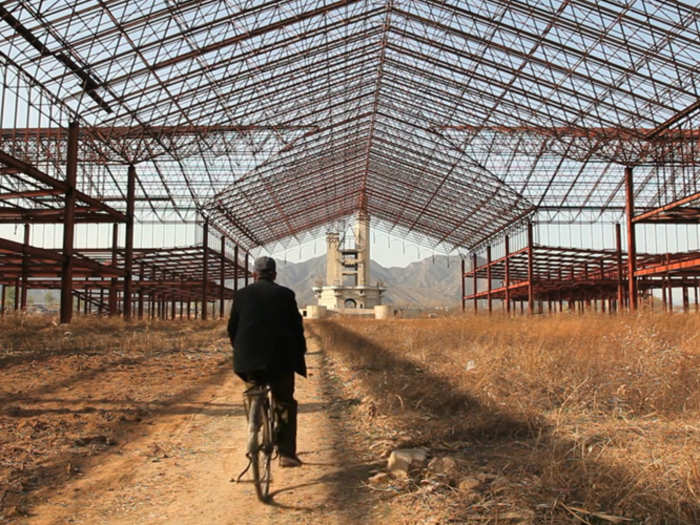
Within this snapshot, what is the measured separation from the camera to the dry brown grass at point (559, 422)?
3462 millimetres

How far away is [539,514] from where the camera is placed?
3291 millimetres

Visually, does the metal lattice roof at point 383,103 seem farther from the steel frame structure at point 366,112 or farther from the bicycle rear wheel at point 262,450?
the bicycle rear wheel at point 262,450

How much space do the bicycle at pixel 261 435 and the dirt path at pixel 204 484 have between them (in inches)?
5.5

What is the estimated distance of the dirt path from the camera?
12.3 ft

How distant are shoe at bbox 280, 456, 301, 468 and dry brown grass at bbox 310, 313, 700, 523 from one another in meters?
0.91

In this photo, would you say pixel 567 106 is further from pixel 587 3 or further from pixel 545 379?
pixel 545 379

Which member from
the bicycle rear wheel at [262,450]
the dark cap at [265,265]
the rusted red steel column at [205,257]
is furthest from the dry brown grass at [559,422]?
the rusted red steel column at [205,257]

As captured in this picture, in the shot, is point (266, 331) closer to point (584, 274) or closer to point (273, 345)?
point (273, 345)

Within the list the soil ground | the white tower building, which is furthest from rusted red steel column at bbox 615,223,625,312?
the white tower building

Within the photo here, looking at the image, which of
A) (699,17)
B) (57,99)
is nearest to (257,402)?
(699,17)

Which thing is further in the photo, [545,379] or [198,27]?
[198,27]

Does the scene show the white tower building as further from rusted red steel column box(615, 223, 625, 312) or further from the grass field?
the grass field

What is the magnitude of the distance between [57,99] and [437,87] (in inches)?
638

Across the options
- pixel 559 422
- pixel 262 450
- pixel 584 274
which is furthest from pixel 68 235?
pixel 584 274
